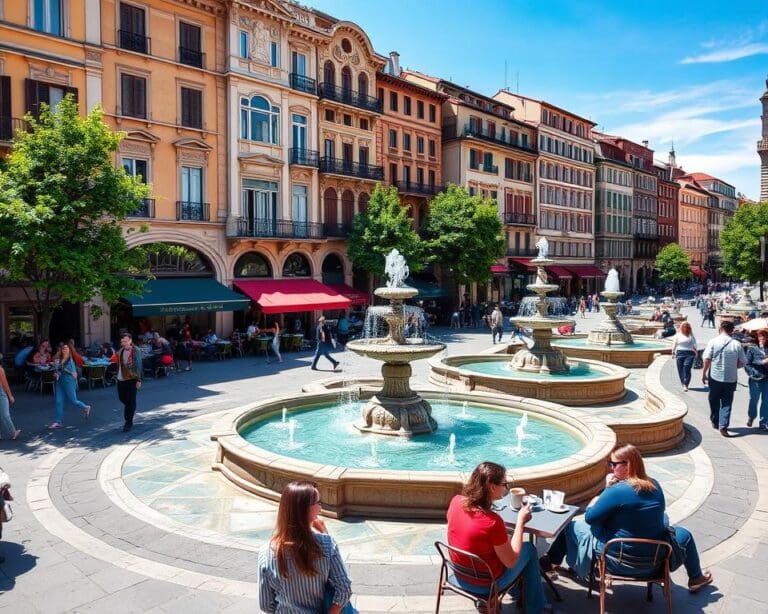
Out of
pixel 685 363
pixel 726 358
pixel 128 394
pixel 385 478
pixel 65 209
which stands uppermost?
pixel 65 209

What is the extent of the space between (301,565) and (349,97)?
112 ft

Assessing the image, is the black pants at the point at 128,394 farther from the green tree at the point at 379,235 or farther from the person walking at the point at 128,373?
the green tree at the point at 379,235

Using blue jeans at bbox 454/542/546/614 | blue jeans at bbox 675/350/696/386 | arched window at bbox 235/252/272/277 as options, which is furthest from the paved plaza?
arched window at bbox 235/252/272/277

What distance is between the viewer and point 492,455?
9.94 m

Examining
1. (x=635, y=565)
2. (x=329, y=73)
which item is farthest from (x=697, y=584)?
(x=329, y=73)

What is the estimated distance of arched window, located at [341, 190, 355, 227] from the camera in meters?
35.3

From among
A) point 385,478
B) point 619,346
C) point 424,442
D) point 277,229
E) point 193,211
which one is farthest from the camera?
point 277,229

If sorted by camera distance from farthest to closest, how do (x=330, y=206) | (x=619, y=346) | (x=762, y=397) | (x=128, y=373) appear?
(x=330, y=206)
(x=619, y=346)
(x=128, y=373)
(x=762, y=397)

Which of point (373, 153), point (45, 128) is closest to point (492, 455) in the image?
point (45, 128)

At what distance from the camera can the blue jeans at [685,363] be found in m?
15.4

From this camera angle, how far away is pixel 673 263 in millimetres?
70125

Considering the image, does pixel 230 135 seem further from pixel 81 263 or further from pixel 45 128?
pixel 81 263

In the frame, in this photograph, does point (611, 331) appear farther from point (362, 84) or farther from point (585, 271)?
point (585, 271)

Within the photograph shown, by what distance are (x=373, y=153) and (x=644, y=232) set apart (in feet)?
170
